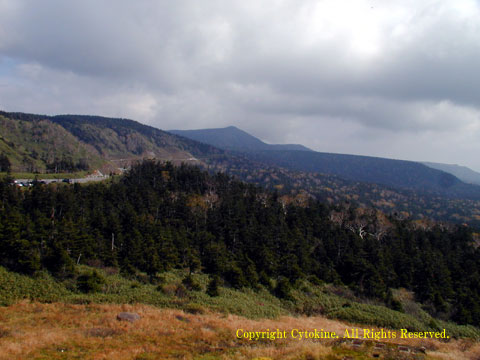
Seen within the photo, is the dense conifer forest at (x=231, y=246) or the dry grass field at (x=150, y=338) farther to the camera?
the dense conifer forest at (x=231, y=246)

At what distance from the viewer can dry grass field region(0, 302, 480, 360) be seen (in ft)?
60.9

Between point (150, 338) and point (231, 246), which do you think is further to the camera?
point (231, 246)

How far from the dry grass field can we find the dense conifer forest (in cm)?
962

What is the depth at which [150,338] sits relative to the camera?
22547 mm

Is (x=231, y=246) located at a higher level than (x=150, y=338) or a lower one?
lower

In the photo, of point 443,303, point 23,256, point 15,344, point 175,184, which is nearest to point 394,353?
point 15,344

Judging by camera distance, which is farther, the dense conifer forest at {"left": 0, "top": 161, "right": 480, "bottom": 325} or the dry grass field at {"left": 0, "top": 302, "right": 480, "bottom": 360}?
the dense conifer forest at {"left": 0, "top": 161, "right": 480, "bottom": 325}

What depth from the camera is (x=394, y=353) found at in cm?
1945

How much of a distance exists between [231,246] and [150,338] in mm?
38034

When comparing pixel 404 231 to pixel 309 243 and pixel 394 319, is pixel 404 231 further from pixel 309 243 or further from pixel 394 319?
pixel 394 319

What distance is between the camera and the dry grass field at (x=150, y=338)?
A: 18.6 metres

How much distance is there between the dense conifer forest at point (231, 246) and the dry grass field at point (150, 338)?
31.6ft

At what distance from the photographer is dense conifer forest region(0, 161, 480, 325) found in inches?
1670

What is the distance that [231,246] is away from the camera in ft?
197
